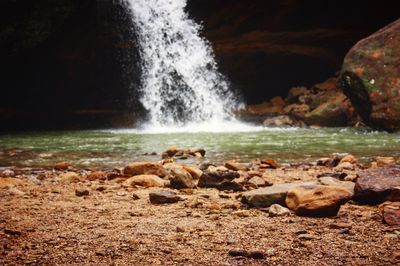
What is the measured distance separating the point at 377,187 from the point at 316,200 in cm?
63

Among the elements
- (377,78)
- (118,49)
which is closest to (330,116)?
(377,78)

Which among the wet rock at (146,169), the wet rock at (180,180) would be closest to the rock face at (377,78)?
the wet rock at (146,169)

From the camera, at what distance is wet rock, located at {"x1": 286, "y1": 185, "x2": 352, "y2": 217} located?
10.3 ft

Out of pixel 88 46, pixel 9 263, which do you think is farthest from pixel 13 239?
pixel 88 46

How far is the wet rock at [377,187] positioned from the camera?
11.1ft

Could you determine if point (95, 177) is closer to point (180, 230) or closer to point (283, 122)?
point (180, 230)

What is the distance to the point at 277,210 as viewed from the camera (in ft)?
10.6

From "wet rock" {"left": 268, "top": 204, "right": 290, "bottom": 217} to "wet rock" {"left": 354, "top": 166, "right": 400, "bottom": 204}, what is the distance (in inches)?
27.9

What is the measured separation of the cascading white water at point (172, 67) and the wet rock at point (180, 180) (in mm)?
12711

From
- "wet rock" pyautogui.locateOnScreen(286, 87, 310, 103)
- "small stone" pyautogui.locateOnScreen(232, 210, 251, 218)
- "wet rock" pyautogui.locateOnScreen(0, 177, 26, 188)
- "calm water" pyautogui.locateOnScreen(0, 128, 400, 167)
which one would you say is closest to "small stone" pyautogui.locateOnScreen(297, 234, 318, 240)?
"small stone" pyautogui.locateOnScreen(232, 210, 251, 218)

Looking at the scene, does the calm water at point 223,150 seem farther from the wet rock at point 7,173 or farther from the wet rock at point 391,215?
the wet rock at point 391,215

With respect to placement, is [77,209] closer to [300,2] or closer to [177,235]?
[177,235]

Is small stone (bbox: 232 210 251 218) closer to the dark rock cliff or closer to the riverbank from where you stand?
the riverbank

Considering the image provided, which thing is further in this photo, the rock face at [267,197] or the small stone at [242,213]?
the rock face at [267,197]
